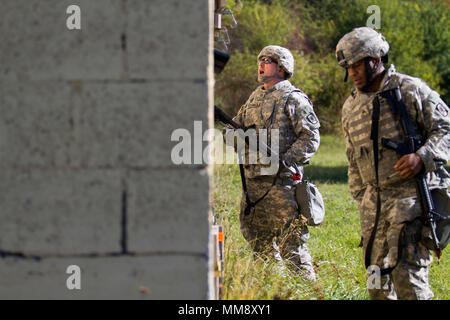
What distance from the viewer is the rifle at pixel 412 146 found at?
141 inches

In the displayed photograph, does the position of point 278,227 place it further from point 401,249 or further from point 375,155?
point 401,249

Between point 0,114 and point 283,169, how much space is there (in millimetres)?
2906

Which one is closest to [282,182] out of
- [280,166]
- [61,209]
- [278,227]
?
[280,166]

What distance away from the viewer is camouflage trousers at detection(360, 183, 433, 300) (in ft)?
11.6

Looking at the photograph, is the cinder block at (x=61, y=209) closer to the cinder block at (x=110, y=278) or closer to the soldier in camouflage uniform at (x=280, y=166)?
the cinder block at (x=110, y=278)

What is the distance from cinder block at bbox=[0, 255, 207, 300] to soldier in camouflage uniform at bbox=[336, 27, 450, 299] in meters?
1.52

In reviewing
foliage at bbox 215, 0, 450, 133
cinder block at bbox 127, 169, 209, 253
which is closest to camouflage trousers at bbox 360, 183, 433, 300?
cinder block at bbox 127, 169, 209, 253

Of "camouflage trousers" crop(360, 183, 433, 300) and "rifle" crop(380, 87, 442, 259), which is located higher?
"rifle" crop(380, 87, 442, 259)

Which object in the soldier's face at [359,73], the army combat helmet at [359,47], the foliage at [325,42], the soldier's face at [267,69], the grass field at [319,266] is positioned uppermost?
the foliage at [325,42]

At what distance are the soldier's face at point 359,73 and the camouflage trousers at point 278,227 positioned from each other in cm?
144

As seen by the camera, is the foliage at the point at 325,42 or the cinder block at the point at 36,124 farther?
the foliage at the point at 325,42

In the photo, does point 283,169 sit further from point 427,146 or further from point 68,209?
point 68,209

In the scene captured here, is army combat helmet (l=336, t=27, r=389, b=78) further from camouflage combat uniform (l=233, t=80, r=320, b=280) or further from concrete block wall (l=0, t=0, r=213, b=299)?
concrete block wall (l=0, t=0, r=213, b=299)

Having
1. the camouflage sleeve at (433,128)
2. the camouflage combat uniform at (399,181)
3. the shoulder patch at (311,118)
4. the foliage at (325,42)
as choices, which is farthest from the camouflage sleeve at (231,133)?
the foliage at (325,42)
